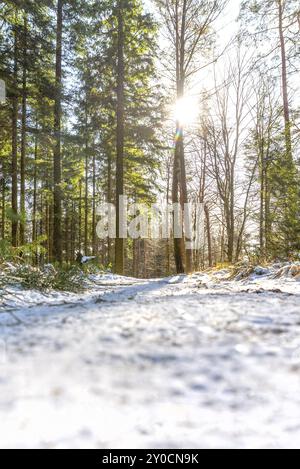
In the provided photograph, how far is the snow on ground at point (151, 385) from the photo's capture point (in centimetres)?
47

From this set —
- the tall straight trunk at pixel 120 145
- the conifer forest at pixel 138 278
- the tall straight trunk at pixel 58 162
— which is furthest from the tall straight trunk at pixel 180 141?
the tall straight trunk at pixel 58 162

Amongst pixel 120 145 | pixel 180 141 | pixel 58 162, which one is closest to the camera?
pixel 180 141

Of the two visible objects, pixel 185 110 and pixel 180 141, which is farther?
pixel 185 110

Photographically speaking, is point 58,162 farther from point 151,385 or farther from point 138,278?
point 151,385

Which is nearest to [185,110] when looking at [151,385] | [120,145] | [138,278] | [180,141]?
[180,141]

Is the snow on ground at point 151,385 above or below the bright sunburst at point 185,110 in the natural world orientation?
below

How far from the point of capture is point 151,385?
621 millimetres

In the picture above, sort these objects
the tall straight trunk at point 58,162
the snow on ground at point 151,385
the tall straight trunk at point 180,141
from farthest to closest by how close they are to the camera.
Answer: the tall straight trunk at point 180,141 → the tall straight trunk at point 58,162 → the snow on ground at point 151,385

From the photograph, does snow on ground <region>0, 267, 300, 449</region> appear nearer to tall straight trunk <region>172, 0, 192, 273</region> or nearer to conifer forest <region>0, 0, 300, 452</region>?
conifer forest <region>0, 0, 300, 452</region>

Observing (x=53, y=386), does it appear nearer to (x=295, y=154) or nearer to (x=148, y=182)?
(x=295, y=154)

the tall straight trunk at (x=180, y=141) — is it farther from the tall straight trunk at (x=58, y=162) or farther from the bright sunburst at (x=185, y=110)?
the tall straight trunk at (x=58, y=162)

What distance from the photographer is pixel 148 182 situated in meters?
16.1
